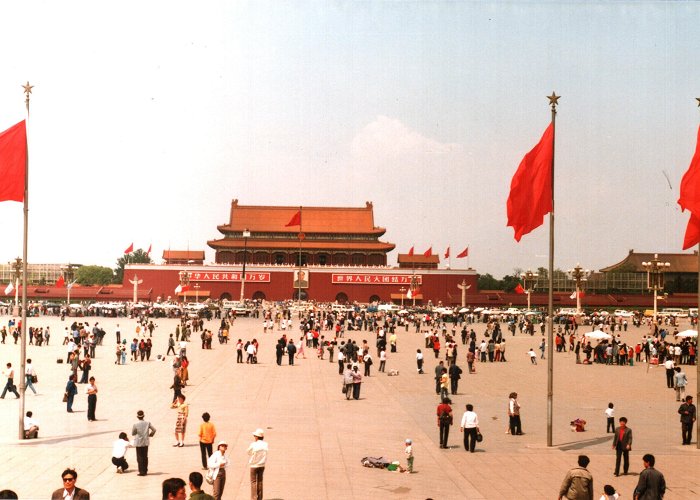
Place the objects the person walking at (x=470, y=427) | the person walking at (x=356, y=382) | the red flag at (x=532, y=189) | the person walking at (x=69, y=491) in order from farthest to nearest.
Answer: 1. the person walking at (x=356, y=382)
2. the red flag at (x=532, y=189)
3. the person walking at (x=470, y=427)
4. the person walking at (x=69, y=491)

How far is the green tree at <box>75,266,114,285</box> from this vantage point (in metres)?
110

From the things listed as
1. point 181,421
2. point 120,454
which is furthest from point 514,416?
point 120,454

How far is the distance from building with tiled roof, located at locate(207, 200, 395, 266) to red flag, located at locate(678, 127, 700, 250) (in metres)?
63.4

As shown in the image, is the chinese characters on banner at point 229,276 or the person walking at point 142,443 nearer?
the person walking at point 142,443

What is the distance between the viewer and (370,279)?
7212cm

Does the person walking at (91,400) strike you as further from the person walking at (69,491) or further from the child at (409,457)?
the person walking at (69,491)

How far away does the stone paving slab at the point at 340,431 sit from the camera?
414 inches

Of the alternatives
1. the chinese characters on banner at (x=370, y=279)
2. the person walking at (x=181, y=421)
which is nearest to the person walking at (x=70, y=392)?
the person walking at (x=181, y=421)

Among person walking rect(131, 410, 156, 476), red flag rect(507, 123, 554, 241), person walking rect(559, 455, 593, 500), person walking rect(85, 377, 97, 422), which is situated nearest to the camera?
person walking rect(559, 455, 593, 500)

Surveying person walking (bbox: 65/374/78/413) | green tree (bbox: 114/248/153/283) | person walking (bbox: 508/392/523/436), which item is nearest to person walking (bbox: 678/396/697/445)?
person walking (bbox: 508/392/523/436)

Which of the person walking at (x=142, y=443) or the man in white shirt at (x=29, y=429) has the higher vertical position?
the person walking at (x=142, y=443)

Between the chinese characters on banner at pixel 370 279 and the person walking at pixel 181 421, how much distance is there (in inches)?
2332

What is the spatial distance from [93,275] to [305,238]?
44.9 meters

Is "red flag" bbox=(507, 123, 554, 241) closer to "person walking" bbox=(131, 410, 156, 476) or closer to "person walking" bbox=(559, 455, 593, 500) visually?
"person walking" bbox=(559, 455, 593, 500)
